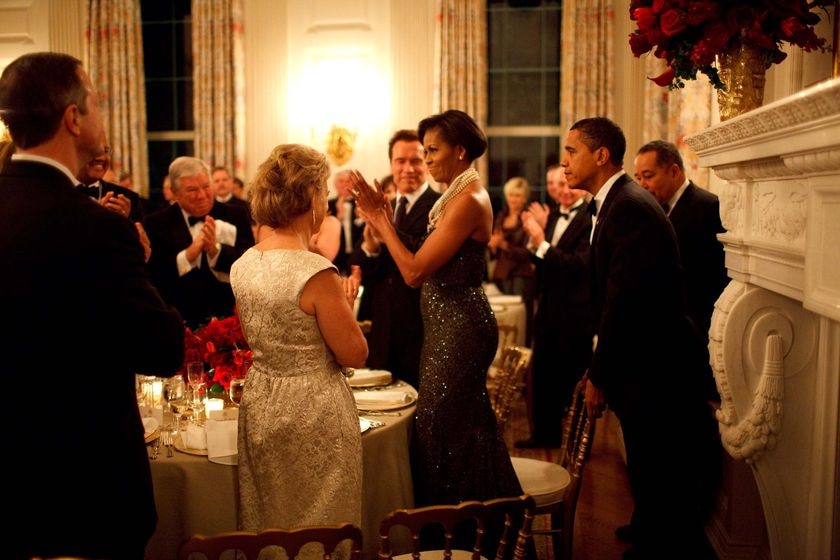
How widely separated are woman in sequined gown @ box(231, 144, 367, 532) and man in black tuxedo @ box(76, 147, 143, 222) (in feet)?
2.99

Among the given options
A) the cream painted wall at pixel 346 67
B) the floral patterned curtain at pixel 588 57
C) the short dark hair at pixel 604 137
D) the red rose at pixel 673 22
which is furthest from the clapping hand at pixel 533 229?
the cream painted wall at pixel 346 67

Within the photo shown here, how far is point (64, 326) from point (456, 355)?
158 cm

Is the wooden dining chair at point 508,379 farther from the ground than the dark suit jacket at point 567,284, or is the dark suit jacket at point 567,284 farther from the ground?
the dark suit jacket at point 567,284

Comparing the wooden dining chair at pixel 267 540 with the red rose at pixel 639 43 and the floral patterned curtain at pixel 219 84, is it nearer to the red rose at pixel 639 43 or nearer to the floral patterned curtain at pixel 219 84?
the red rose at pixel 639 43

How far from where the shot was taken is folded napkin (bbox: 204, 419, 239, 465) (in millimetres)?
2373

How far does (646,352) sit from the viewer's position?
10.4 feet

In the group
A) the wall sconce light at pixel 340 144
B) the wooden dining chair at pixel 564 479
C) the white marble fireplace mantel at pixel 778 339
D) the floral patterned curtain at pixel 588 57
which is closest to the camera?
the white marble fireplace mantel at pixel 778 339

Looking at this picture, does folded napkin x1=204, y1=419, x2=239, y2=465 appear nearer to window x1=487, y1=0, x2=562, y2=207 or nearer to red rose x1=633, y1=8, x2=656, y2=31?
red rose x1=633, y1=8, x2=656, y2=31

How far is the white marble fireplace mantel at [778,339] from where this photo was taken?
6.93 feet

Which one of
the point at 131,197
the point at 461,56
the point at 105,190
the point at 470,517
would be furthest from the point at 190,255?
the point at 461,56

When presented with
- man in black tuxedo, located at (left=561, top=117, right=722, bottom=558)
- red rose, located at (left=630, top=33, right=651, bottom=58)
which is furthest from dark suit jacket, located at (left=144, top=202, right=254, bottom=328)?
red rose, located at (left=630, top=33, right=651, bottom=58)

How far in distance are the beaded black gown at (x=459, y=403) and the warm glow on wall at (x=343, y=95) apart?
623 centimetres

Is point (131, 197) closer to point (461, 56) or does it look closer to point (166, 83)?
point (461, 56)

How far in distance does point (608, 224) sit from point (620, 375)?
58 cm
